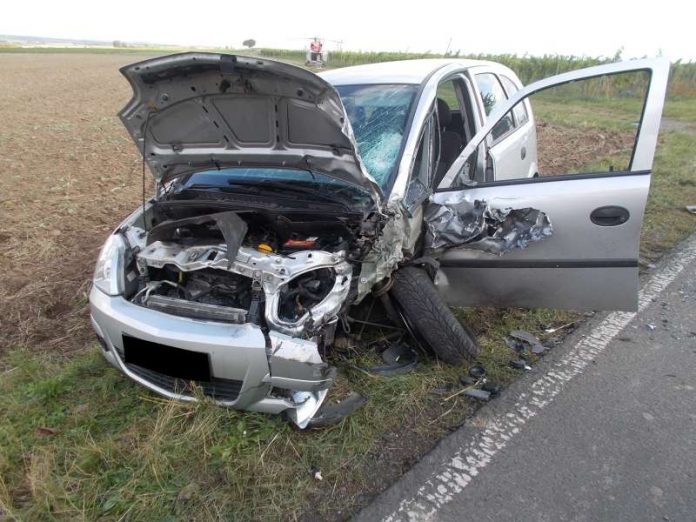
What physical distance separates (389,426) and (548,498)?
0.76m

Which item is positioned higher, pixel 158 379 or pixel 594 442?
pixel 158 379

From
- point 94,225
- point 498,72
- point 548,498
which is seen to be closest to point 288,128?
point 548,498

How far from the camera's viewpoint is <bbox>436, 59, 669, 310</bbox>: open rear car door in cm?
271

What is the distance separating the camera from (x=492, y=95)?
4.35 m

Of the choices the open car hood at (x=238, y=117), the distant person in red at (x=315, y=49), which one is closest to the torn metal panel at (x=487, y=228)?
the open car hood at (x=238, y=117)

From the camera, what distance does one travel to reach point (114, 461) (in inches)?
88.7

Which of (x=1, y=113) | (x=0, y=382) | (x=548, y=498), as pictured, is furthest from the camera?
(x=1, y=113)

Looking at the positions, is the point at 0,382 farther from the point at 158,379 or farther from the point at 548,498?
the point at 548,498

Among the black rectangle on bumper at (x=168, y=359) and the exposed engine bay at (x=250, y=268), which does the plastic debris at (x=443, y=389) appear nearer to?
the exposed engine bay at (x=250, y=268)

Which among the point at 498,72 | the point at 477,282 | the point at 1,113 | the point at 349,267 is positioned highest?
the point at 498,72

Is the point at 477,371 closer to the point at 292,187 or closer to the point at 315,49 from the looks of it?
the point at 292,187

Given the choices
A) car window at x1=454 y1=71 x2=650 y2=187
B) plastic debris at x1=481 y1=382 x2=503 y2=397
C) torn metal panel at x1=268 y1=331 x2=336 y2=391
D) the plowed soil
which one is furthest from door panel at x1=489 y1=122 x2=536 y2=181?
the plowed soil

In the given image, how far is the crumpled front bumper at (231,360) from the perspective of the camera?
2197 mm

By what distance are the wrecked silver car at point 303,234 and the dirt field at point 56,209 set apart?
1.23 metres
